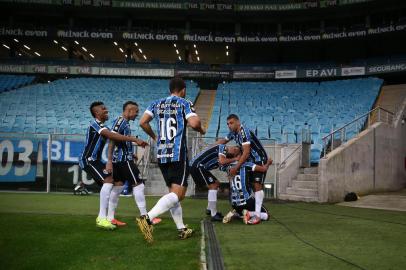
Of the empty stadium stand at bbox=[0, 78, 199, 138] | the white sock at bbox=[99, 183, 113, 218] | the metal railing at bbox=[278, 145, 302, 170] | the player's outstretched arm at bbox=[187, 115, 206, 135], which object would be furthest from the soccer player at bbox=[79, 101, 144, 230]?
the empty stadium stand at bbox=[0, 78, 199, 138]

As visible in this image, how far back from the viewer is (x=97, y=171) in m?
7.12

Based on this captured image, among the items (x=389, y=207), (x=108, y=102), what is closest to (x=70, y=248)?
(x=389, y=207)

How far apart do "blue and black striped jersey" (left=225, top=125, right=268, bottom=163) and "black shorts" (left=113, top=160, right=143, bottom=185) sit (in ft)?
6.16

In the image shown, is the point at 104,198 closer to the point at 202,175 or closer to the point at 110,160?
the point at 110,160

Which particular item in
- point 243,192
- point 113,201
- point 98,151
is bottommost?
point 113,201

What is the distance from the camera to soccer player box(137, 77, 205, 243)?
5357 millimetres

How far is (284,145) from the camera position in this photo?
15.7 m

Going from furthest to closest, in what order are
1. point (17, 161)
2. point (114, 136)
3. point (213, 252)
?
point (17, 161), point (114, 136), point (213, 252)

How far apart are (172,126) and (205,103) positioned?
24.1 meters


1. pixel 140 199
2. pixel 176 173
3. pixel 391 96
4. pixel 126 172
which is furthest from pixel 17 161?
pixel 391 96

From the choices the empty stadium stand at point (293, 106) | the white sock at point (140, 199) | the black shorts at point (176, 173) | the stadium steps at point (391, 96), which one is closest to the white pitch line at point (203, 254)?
the black shorts at point (176, 173)

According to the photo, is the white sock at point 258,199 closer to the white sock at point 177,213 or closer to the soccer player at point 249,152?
the soccer player at point 249,152

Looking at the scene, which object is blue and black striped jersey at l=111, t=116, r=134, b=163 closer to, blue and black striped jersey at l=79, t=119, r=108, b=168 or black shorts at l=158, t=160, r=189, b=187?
blue and black striped jersey at l=79, t=119, r=108, b=168

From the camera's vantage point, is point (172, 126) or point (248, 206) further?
point (248, 206)
